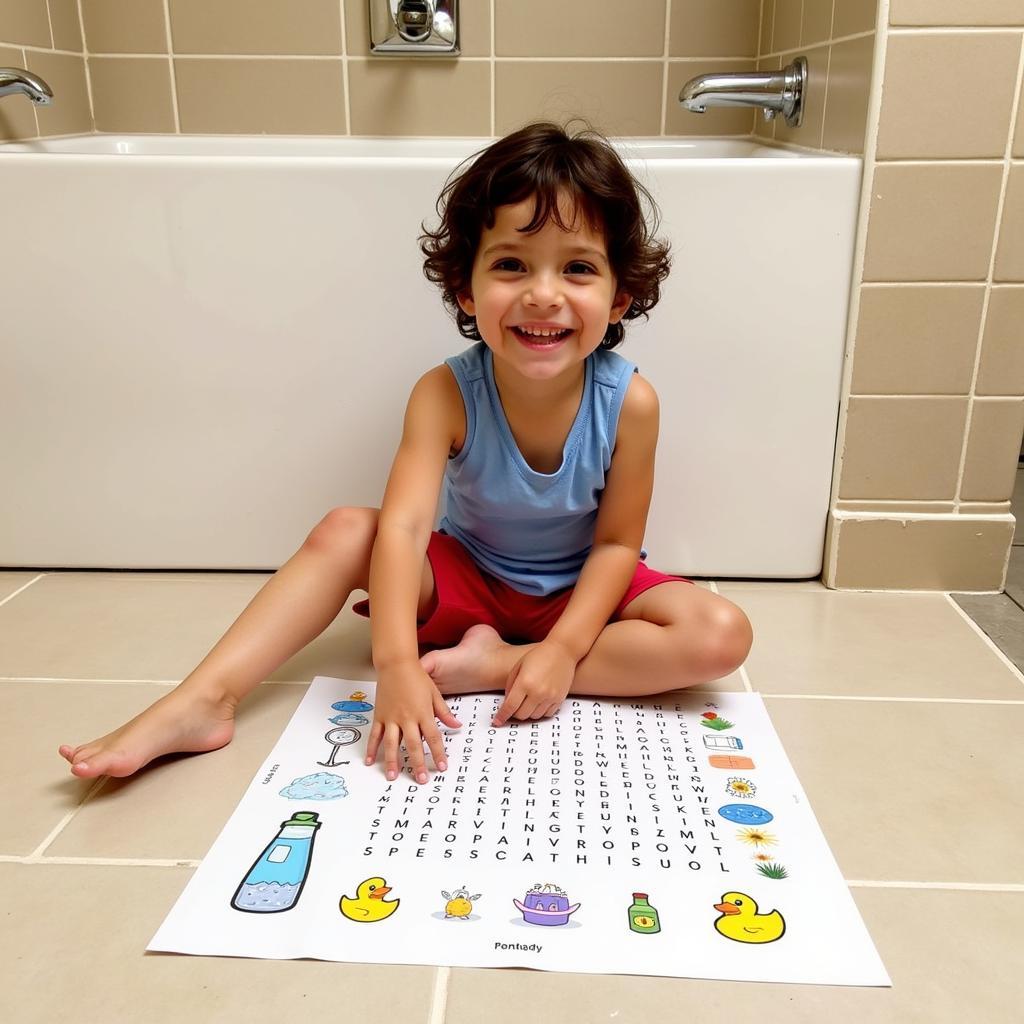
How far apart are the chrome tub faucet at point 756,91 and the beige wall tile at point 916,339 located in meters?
0.34

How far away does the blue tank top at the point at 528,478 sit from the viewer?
1005 millimetres

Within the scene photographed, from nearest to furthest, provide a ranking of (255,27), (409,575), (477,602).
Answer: (409,575)
(477,602)
(255,27)

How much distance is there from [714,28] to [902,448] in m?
0.89

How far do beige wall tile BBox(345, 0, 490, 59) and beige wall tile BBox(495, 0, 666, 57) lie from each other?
0.02 m

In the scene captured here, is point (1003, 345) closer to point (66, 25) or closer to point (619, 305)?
point (619, 305)

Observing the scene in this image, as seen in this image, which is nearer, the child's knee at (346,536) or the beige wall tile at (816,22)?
the child's knee at (346,536)

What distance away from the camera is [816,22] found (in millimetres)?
1318

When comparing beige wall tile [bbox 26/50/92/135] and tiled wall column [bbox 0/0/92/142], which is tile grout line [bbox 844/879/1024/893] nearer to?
tiled wall column [bbox 0/0/92/142]

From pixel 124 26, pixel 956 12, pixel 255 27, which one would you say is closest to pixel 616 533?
pixel 956 12

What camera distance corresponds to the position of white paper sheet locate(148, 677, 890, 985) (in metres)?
0.65

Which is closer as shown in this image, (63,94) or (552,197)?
(552,197)

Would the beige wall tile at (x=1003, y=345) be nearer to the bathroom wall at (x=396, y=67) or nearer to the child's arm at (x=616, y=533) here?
the child's arm at (x=616, y=533)

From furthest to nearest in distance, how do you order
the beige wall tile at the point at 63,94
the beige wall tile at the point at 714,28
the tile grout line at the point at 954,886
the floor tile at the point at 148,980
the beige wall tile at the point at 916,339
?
the beige wall tile at the point at 714,28 → the beige wall tile at the point at 63,94 → the beige wall tile at the point at 916,339 → the tile grout line at the point at 954,886 → the floor tile at the point at 148,980

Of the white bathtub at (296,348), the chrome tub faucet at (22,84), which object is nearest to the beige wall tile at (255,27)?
the chrome tub faucet at (22,84)
